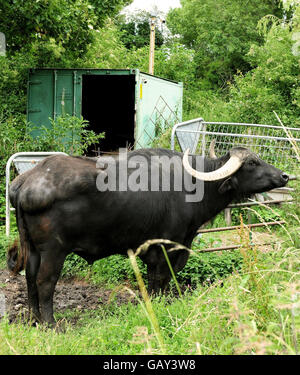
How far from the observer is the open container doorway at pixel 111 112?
54.1 ft

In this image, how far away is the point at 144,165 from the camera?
5109 mm

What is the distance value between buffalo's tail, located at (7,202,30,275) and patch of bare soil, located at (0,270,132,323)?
15.4 inches

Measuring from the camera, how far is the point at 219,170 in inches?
206

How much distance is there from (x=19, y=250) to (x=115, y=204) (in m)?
1.15

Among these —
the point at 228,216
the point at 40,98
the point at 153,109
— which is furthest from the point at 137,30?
the point at 228,216

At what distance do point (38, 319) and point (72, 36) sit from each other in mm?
9264

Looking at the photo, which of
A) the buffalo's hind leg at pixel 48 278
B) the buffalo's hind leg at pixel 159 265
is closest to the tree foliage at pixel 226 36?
the buffalo's hind leg at pixel 159 265

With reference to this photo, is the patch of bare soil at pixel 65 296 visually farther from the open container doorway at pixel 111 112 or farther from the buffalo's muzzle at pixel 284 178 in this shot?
the open container doorway at pixel 111 112

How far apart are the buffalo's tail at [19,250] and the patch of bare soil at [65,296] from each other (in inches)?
15.4

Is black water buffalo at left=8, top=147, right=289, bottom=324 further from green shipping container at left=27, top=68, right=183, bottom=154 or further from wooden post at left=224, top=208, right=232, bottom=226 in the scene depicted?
green shipping container at left=27, top=68, right=183, bottom=154

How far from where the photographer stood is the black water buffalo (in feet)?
14.7

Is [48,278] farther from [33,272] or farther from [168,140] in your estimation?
[168,140]
